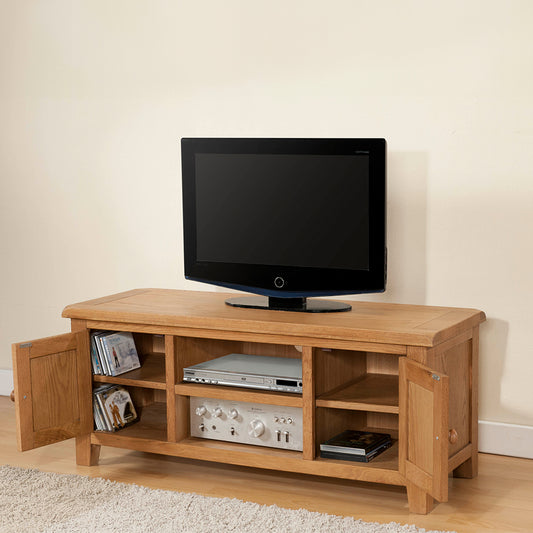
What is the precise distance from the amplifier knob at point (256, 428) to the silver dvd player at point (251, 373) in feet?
0.39

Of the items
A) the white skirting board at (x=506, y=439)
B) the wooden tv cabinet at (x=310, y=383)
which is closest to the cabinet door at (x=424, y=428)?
the wooden tv cabinet at (x=310, y=383)

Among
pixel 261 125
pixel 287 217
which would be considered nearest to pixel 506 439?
pixel 287 217

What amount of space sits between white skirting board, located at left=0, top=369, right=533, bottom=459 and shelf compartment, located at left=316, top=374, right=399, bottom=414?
427 millimetres

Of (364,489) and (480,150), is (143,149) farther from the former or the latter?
(364,489)

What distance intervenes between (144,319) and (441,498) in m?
1.15

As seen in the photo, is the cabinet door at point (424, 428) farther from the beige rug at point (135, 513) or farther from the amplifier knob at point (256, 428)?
the amplifier knob at point (256, 428)

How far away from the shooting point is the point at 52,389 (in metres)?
2.90

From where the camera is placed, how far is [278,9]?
10.7 ft

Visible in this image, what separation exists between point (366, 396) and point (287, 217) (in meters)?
0.67

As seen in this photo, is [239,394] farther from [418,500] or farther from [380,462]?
[418,500]

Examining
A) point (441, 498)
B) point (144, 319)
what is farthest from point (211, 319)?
point (441, 498)

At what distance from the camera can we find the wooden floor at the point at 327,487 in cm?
254

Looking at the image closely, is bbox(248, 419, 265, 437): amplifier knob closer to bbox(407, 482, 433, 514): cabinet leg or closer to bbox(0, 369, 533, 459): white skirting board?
bbox(407, 482, 433, 514): cabinet leg

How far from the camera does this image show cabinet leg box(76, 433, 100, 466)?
303 cm
